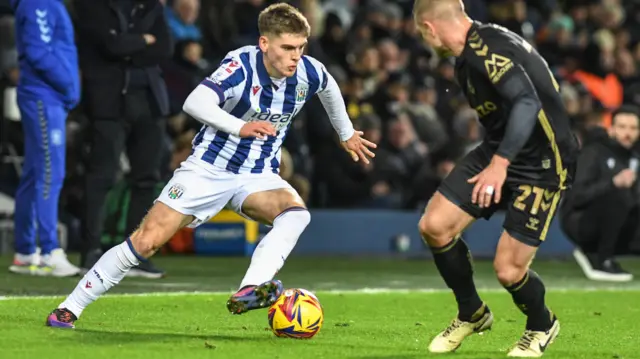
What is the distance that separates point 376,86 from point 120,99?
686 centimetres

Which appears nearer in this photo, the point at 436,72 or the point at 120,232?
the point at 120,232

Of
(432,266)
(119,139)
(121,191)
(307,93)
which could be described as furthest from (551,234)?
(307,93)

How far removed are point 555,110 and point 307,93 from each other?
1620mm

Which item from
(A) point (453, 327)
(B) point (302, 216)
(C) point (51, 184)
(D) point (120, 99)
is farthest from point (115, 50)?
(A) point (453, 327)

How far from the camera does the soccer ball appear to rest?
766cm

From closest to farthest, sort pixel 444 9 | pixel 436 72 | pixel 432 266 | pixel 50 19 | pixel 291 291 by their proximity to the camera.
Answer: pixel 444 9, pixel 291 291, pixel 50 19, pixel 432 266, pixel 436 72

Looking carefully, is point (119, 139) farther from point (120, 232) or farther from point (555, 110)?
point (555, 110)

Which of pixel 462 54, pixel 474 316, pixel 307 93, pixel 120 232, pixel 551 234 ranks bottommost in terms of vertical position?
pixel 551 234

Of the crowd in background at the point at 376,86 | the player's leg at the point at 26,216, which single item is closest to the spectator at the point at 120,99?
the player's leg at the point at 26,216

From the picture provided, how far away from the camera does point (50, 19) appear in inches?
426

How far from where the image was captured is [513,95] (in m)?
6.78

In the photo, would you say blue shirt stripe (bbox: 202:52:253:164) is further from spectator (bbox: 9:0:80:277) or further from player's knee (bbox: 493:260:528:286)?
spectator (bbox: 9:0:80:277)

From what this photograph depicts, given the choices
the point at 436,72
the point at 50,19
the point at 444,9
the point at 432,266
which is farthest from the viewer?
the point at 436,72

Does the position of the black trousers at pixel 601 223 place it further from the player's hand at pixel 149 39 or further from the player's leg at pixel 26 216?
the player's leg at pixel 26 216
